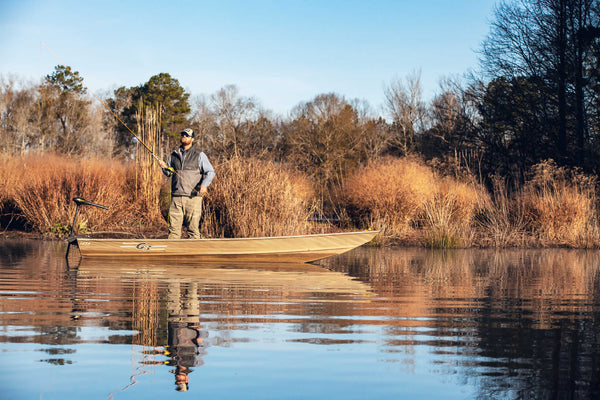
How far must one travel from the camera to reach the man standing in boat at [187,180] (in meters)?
10.7

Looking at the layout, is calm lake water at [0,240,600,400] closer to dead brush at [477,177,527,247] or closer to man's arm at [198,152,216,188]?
man's arm at [198,152,216,188]

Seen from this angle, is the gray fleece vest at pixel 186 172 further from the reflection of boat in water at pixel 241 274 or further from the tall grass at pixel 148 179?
the tall grass at pixel 148 179

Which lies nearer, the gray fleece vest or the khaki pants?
the gray fleece vest

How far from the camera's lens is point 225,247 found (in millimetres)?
10594

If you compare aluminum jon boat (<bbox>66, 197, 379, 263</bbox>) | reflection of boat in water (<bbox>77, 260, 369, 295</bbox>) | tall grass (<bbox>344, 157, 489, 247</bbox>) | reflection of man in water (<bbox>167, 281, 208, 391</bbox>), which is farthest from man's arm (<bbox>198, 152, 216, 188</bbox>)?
tall grass (<bbox>344, 157, 489, 247</bbox>)

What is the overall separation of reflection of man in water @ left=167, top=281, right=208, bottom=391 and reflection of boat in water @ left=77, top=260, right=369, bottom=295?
159 cm

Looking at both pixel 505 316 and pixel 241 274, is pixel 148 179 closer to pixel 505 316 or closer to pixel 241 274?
pixel 241 274

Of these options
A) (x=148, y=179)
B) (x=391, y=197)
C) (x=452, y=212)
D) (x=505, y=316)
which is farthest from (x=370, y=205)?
(x=505, y=316)

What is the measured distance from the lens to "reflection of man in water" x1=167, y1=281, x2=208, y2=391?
137 inches

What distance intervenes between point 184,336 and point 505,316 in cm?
279

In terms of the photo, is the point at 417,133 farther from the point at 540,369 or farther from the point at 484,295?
the point at 540,369

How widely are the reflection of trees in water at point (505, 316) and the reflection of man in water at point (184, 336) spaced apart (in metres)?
1.30

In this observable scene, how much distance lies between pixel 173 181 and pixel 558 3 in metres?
20.6

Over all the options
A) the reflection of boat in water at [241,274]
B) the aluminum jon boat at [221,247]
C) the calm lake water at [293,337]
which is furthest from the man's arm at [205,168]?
the calm lake water at [293,337]
